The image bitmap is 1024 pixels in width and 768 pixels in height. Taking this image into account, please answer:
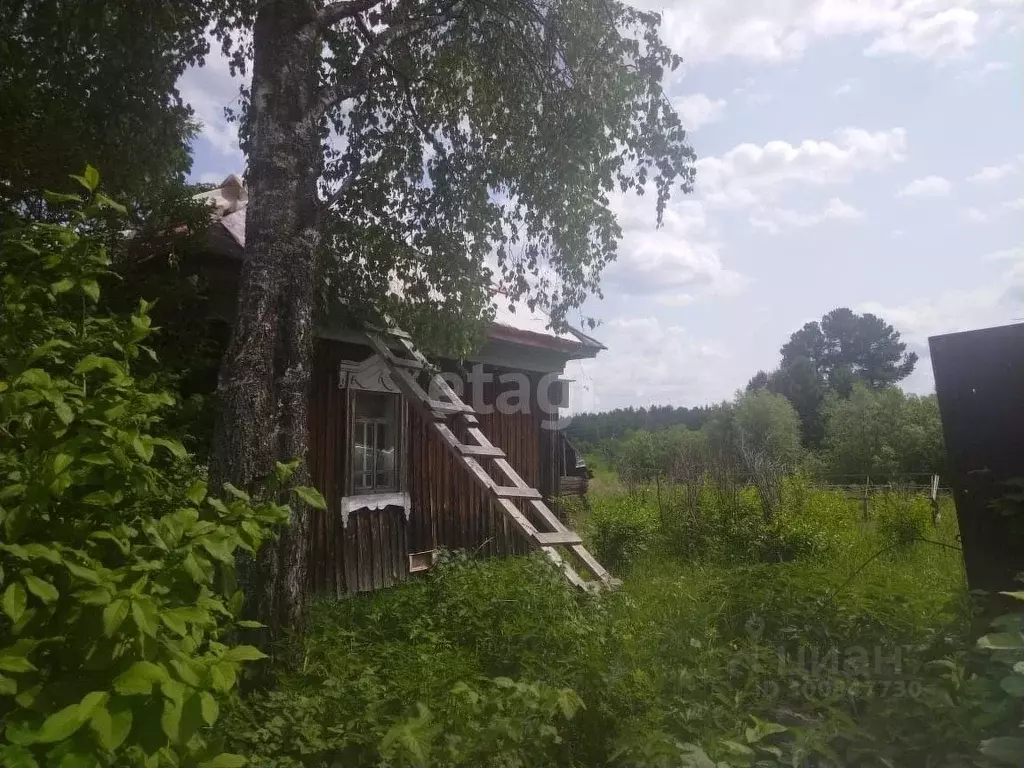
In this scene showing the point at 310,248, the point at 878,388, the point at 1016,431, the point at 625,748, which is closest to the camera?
the point at 625,748

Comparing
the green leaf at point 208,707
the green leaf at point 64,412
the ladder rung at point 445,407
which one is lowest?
the green leaf at point 208,707

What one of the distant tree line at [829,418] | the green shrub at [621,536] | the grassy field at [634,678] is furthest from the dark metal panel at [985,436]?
the distant tree line at [829,418]

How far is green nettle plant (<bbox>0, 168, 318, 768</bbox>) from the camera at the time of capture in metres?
1.48

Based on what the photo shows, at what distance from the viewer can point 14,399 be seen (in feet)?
5.61

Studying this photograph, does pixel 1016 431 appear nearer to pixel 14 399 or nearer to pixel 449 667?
pixel 449 667

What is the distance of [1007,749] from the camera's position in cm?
175

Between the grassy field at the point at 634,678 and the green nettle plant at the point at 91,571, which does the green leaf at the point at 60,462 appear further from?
the grassy field at the point at 634,678

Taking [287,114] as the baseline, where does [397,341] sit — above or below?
below

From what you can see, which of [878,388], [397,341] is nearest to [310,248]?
[397,341]

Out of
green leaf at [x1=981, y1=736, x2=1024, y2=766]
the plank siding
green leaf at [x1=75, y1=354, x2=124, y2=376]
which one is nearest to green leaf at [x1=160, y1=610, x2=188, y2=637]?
green leaf at [x1=75, y1=354, x2=124, y2=376]

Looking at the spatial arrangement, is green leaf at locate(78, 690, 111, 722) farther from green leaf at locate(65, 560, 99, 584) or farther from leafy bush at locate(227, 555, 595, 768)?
leafy bush at locate(227, 555, 595, 768)

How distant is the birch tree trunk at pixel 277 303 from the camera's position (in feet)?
14.7

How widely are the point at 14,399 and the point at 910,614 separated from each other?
4463mm

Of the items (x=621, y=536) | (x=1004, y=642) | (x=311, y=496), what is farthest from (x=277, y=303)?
(x=621, y=536)
